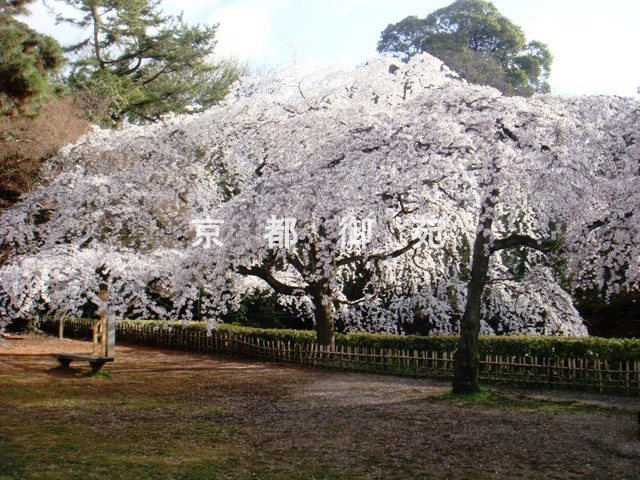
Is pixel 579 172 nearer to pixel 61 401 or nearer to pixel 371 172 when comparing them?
pixel 371 172

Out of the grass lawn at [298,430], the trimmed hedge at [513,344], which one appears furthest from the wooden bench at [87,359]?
the trimmed hedge at [513,344]

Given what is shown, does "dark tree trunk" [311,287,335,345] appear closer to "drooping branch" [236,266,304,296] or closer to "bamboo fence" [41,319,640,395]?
"bamboo fence" [41,319,640,395]

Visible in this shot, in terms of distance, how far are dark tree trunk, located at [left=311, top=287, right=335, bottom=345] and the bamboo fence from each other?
0.71ft

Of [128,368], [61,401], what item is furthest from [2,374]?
[61,401]

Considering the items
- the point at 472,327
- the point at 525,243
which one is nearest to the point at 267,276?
the point at 472,327

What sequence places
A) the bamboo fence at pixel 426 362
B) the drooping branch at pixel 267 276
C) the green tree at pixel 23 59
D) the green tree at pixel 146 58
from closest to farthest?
the green tree at pixel 23 59
the bamboo fence at pixel 426 362
the drooping branch at pixel 267 276
the green tree at pixel 146 58

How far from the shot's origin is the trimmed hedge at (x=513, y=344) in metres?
12.1

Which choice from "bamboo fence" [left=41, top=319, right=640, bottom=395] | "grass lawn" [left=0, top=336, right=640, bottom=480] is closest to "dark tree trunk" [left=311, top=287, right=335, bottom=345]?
"bamboo fence" [left=41, top=319, right=640, bottom=395]

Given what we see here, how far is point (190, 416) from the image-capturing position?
9.35 m

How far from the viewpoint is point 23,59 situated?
11578mm

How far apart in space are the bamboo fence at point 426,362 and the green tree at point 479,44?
59.2 feet

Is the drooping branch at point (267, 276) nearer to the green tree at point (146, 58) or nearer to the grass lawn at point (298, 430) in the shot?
the grass lawn at point (298, 430)

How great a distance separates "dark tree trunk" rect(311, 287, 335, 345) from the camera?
14.0m

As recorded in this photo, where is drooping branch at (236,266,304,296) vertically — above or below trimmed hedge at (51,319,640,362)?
above
